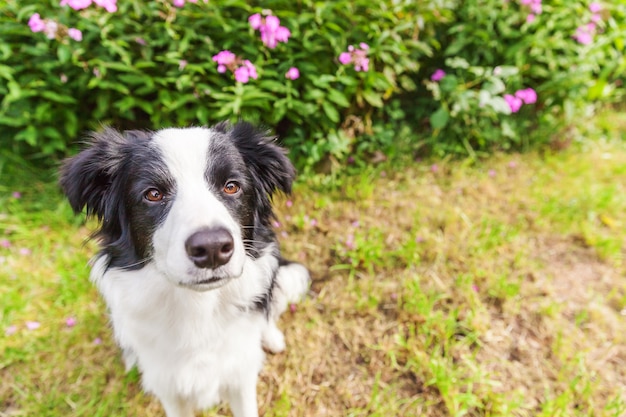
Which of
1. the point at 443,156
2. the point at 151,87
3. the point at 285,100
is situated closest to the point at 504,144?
the point at 443,156

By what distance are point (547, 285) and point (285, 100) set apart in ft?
7.27

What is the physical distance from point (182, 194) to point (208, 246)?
288 mm

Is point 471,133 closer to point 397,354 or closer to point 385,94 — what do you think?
point 385,94

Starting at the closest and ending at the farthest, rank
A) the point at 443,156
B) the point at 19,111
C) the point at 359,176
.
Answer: the point at 19,111
the point at 359,176
the point at 443,156

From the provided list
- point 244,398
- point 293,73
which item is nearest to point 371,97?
point 293,73

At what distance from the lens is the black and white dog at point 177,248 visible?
1446 mm

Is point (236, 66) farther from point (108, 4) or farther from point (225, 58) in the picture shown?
point (108, 4)

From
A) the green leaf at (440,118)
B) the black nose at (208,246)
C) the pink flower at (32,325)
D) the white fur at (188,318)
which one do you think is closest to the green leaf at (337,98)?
the green leaf at (440,118)

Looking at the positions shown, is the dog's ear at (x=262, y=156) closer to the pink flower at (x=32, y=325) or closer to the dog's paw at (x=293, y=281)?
the dog's paw at (x=293, y=281)

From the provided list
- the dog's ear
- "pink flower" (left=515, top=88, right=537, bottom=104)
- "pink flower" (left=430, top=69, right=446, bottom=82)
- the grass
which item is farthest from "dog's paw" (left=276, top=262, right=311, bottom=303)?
"pink flower" (left=515, top=88, right=537, bottom=104)

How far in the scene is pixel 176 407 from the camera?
1808 mm

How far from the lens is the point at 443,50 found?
3529mm

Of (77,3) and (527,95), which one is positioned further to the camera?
(527,95)

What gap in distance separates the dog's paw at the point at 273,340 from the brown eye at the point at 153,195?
1104 mm
